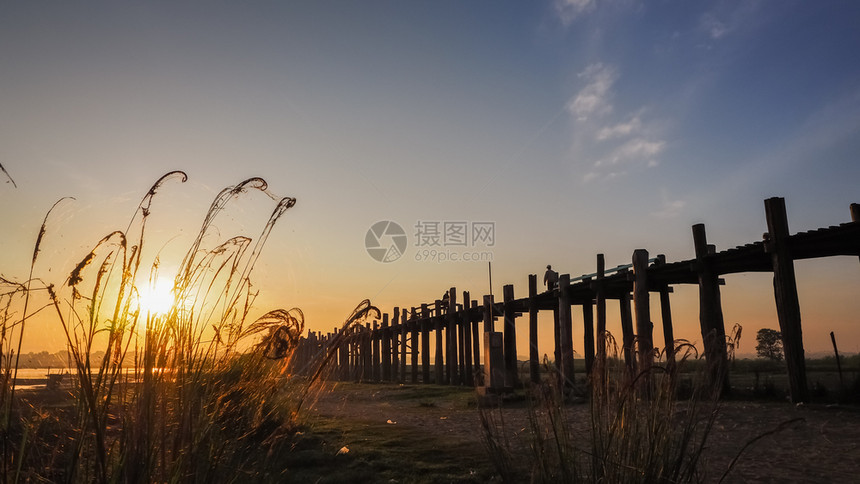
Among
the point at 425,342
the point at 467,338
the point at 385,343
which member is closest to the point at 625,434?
the point at 467,338

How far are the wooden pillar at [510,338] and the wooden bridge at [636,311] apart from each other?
3 centimetres

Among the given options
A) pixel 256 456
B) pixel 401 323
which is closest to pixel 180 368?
pixel 256 456

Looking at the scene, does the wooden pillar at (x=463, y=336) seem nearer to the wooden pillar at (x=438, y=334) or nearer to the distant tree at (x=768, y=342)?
the wooden pillar at (x=438, y=334)

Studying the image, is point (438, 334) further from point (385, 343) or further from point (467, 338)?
point (385, 343)

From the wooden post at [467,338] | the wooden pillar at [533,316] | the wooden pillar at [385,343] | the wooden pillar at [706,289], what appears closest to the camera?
the wooden pillar at [706,289]

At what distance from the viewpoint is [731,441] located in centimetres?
565

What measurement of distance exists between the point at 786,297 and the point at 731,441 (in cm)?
330

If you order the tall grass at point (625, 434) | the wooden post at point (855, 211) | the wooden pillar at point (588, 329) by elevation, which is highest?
the wooden post at point (855, 211)

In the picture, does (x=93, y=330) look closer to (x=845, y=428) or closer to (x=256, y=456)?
(x=256, y=456)

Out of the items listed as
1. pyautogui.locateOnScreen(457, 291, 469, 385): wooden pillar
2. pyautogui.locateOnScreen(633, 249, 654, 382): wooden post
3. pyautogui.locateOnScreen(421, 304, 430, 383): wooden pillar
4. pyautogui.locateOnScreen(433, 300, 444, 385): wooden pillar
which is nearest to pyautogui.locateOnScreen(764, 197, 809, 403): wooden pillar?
pyautogui.locateOnScreen(633, 249, 654, 382): wooden post

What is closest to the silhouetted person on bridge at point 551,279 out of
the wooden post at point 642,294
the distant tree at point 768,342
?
the wooden post at point 642,294

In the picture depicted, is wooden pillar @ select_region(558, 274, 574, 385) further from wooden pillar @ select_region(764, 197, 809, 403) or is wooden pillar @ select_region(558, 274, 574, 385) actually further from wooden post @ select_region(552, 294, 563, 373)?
wooden pillar @ select_region(764, 197, 809, 403)

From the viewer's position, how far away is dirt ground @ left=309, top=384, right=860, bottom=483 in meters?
4.33

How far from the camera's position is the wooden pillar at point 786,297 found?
782 cm
